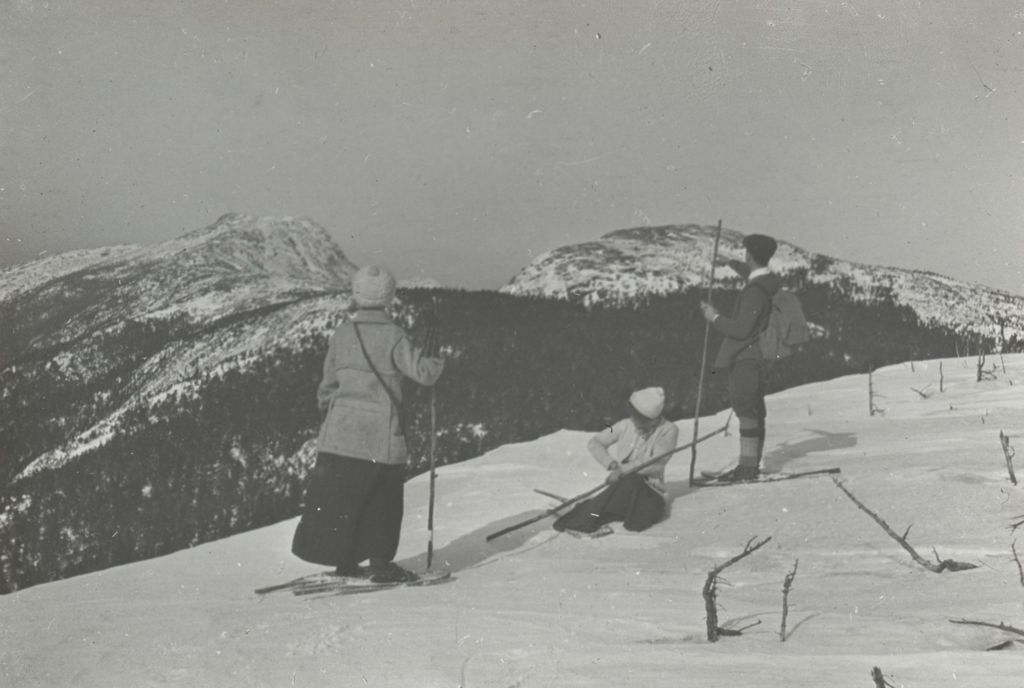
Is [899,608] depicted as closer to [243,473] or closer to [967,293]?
[967,293]

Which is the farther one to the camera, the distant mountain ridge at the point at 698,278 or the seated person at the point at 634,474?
the distant mountain ridge at the point at 698,278

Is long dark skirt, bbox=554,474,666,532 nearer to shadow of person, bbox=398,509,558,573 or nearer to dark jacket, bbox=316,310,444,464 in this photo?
shadow of person, bbox=398,509,558,573

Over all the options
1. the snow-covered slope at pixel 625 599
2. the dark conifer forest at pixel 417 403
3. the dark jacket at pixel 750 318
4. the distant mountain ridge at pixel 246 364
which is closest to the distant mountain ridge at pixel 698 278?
the distant mountain ridge at pixel 246 364

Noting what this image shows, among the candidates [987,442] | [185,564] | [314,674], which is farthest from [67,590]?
[987,442]

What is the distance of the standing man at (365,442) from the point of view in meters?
4.82

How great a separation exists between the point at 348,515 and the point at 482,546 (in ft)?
4.36

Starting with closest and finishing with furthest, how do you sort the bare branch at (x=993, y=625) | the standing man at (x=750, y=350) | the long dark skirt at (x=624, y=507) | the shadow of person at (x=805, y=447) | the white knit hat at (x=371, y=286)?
the bare branch at (x=993, y=625)
the white knit hat at (x=371, y=286)
the long dark skirt at (x=624, y=507)
the standing man at (x=750, y=350)
the shadow of person at (x=805, y=447)

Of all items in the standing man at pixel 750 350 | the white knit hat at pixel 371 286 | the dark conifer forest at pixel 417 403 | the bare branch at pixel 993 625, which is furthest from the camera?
the dark conifer forest at pixel 417 403

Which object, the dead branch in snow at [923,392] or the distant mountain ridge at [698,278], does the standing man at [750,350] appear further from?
the dead branch in snow at [923,392]

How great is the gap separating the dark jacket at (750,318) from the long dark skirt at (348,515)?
8.76 ft

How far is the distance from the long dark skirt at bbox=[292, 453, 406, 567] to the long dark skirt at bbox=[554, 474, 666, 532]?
139cm

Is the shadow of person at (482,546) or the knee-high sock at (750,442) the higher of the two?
the knee-high sock at (750,442)

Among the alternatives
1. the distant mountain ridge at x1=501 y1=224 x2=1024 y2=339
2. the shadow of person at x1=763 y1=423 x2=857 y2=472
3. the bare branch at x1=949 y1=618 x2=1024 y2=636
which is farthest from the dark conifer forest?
the bare branch at x1=949 y1=618 x2=1024 y2=636

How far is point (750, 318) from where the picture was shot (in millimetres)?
6445
